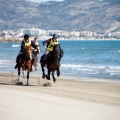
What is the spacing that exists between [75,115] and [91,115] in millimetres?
305

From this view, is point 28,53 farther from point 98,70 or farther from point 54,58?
point 98,70

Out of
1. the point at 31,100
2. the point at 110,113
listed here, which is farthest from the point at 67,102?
the point at 110,113

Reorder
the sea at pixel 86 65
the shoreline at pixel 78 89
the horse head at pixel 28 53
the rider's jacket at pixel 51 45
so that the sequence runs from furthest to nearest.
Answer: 1. the sea at pixel 86 65
2. the rider's jacket at pixel 51 45
3. the horse head at pixel 28 53
4. the shoreline at pixel 78 89

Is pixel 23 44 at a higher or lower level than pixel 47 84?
higher

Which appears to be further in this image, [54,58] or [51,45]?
[51,45]

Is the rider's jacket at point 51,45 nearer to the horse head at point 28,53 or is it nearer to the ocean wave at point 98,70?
the horse head at point 28,53

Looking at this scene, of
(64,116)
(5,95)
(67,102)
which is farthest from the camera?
(5,95)

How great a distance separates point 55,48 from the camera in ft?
53.0

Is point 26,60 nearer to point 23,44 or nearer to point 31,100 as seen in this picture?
point 23,44

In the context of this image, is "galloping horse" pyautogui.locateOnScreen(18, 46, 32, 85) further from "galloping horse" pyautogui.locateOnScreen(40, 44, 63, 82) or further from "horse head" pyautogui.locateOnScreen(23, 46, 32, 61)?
"galloping horse" pyautogui.locateOnScreen(40, 44, 63, 82)

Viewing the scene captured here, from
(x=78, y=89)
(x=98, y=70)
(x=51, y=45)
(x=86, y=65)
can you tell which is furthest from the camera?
(x=86, y=65)

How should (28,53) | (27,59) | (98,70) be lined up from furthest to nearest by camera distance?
(98,70) → (27,59) → (28,53)

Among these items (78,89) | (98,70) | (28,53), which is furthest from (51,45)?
Result: (98,70)

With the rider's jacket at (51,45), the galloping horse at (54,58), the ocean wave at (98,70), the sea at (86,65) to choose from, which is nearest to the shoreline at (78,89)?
the galloping horse at (54,58)
